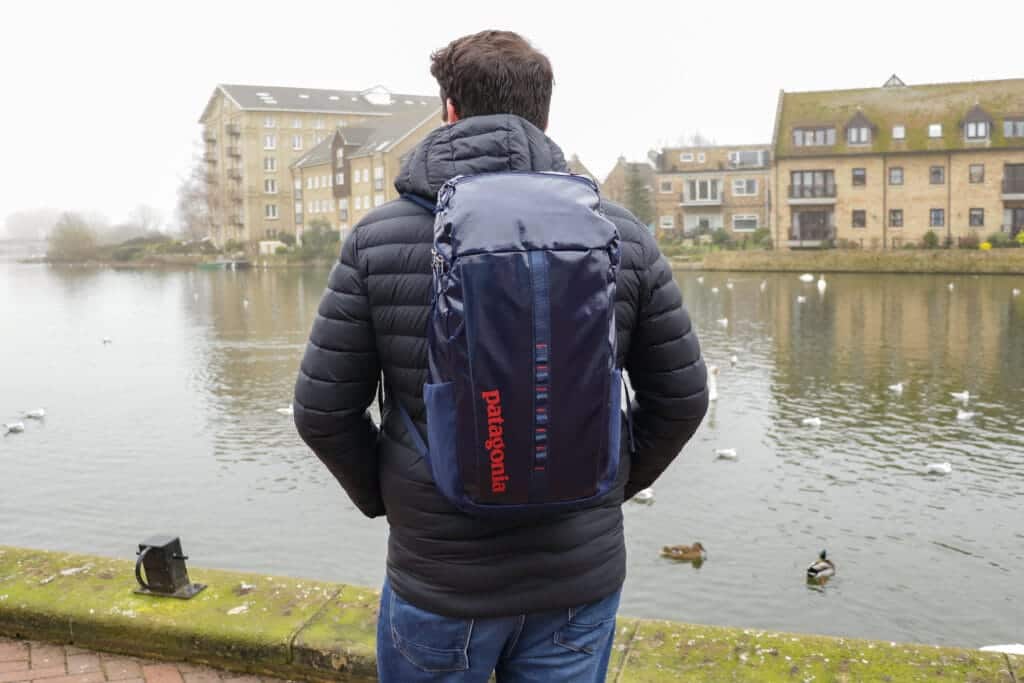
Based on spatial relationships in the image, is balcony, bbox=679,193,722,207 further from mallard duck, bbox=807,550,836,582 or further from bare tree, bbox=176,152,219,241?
mallard duck, bbox=807,550,836,582

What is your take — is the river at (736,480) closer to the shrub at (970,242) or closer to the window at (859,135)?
the shrub at (970,242)

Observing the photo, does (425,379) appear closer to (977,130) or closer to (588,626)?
(588,626)

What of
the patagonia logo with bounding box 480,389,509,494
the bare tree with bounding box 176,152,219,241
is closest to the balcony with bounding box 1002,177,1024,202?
the patagonia logo with bounding box 480,389,509,494

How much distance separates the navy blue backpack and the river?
6.75 meters

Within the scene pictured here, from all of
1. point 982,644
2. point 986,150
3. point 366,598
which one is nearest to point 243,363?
point 982,644

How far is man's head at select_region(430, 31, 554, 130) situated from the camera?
7.33ft

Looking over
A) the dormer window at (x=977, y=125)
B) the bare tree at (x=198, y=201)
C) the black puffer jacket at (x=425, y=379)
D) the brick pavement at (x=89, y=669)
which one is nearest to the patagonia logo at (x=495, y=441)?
the black puffer jacket at (x=425, y=379)

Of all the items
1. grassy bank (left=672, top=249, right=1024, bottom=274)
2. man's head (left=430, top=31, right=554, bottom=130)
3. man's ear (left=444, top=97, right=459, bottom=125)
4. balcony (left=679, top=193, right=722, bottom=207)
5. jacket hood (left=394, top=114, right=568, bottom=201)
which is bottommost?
grassy bank (left=672, top=249, right=1024, bottom=274)

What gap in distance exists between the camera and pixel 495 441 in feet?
6.72

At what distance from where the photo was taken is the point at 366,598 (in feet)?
14.1

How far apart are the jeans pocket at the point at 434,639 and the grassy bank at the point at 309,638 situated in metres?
1.47

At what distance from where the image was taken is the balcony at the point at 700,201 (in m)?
71.7

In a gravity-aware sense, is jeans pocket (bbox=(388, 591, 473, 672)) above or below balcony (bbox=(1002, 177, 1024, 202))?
below

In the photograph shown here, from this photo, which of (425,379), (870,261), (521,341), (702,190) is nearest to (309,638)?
(425,379)
